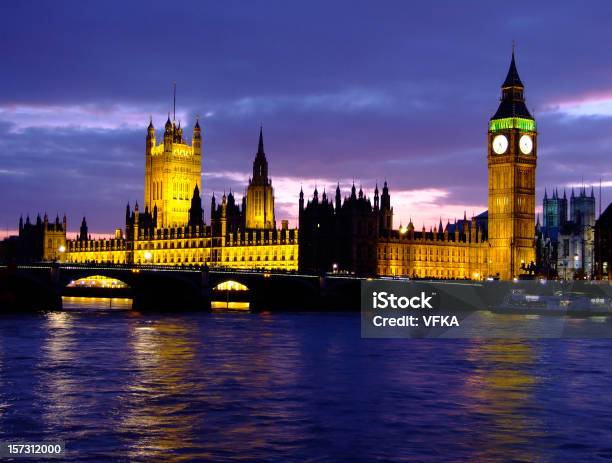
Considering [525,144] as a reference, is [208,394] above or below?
below

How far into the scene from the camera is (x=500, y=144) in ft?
536

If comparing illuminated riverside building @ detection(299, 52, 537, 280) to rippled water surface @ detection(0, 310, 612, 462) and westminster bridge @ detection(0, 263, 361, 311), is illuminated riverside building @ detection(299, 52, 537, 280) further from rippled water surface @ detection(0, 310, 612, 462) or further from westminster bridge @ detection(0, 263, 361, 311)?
rippled water surface @ detection(0, 310, 612, 462)

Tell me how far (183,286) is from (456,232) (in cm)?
6268

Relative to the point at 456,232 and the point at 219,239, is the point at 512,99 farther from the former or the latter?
the point at 219,239

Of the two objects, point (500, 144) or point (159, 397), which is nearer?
point (159, 397)

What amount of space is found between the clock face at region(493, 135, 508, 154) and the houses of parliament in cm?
15

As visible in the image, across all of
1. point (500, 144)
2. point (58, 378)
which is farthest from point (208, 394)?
point (500, 144)

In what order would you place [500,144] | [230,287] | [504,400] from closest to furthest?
[504,400]
[230,287]
[500,144]

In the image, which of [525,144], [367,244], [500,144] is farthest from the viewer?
[525,144]

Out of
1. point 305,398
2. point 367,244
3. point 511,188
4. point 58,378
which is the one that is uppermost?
point 511,188

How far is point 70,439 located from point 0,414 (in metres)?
4.75

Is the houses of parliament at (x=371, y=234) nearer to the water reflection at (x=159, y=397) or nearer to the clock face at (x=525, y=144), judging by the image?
the clock face at (x=525, y=144)

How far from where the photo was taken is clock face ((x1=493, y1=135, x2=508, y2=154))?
16250 cm

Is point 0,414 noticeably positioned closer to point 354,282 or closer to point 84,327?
point 84,327
